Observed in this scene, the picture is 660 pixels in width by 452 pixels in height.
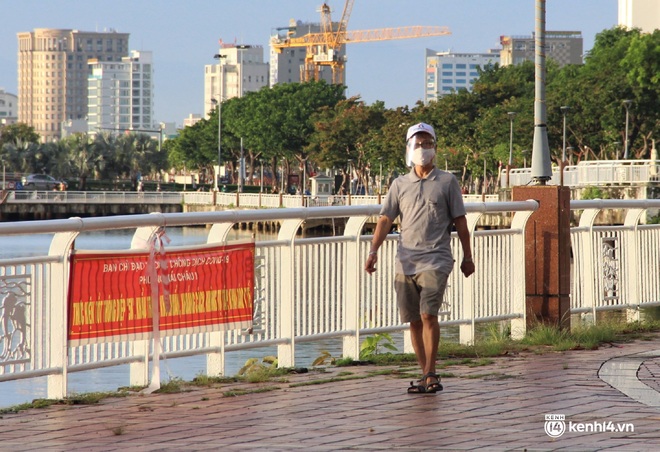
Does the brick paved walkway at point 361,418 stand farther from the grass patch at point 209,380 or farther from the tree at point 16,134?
the tree at point 16,134

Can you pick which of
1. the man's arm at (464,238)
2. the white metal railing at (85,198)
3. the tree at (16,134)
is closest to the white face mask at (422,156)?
the man's arm at (464,238)

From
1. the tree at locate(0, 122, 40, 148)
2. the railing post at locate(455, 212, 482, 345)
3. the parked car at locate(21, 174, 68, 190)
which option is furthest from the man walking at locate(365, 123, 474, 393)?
the tree at locate(0, 122, 40, 148)

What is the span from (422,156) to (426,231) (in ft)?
1.67

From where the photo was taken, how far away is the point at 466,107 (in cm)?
9431

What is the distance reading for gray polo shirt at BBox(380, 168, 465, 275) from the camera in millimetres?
8703

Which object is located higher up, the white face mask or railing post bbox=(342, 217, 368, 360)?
the white face mask

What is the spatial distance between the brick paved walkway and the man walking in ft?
1.82

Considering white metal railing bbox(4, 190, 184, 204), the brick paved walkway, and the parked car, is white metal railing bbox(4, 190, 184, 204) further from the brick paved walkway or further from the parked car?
the brick paved walkway

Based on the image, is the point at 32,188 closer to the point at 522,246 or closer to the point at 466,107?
the point at 466,107

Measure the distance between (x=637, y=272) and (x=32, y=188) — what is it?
125 m

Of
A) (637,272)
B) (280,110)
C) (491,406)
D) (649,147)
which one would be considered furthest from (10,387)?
(280,110)

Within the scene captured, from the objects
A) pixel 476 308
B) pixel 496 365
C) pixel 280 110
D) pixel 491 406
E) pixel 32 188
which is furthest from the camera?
pixel 32 188

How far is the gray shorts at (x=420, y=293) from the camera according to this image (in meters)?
8.68

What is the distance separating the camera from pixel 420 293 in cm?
880
